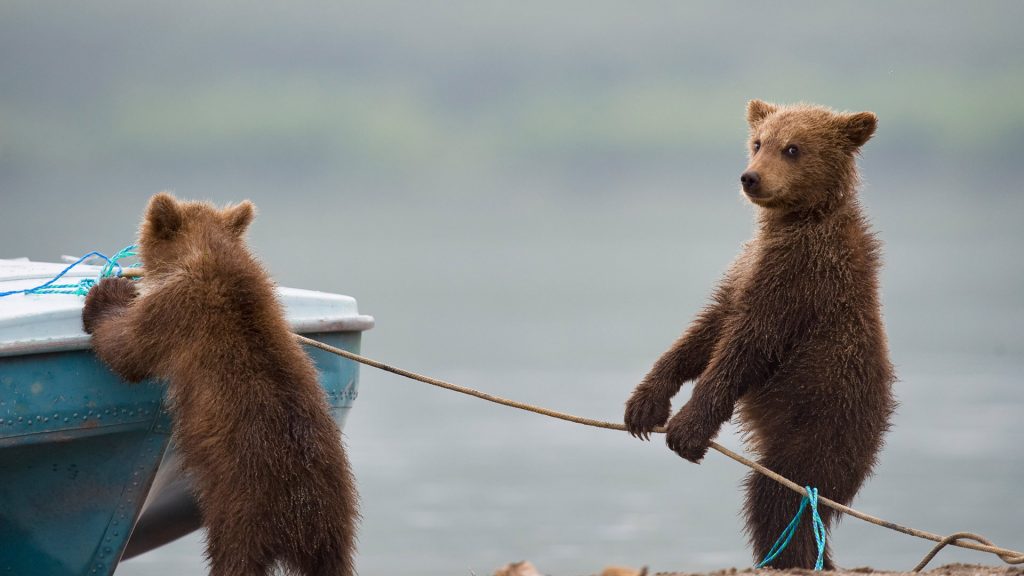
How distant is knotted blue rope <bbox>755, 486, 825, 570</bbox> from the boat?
251 centimetres

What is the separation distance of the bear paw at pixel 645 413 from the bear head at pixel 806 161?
95 cm

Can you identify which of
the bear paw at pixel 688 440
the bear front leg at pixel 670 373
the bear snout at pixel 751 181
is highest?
the bear snout at pixel 751 181

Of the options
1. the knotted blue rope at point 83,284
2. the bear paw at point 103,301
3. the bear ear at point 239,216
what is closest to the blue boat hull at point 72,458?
the bear paw at point 103,301

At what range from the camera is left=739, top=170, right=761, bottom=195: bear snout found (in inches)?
207

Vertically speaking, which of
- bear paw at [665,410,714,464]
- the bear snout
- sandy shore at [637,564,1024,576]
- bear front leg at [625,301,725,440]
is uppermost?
the bear snout

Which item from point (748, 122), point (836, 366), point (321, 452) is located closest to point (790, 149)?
point (748, 122)

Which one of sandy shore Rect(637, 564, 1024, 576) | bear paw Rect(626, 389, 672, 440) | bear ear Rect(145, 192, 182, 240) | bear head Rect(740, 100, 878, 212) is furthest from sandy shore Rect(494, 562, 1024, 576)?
bear ear Rect(145, 192, 182, 240)

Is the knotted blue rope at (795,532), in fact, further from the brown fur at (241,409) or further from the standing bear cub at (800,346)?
the brown fur at (241,409)

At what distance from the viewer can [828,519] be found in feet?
17.9

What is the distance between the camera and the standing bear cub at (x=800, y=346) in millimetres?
5277

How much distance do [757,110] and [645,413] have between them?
1.48 meters

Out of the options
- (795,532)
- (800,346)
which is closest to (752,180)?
(800,346)

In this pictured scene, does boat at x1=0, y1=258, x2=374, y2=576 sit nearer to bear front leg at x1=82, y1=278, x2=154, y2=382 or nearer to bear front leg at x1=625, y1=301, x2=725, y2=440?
bear front leg at x1=82, y1=278, x2=154, y2=382

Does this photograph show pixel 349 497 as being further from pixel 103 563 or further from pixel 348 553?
pixel 103 563
